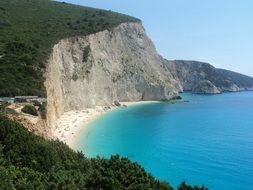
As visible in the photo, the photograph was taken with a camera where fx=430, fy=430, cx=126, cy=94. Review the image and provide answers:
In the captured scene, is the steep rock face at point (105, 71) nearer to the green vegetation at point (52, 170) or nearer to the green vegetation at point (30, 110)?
the green vegetation at point (30, 110)

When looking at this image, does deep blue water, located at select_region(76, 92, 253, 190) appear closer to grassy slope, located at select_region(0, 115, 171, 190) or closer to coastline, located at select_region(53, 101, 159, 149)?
coastline, located at select_region(53, 101, 159, 149)

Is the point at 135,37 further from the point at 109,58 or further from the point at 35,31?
the point at 35,31

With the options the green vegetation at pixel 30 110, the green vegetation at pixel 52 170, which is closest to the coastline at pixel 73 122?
the green vegetation at pixel 30 110

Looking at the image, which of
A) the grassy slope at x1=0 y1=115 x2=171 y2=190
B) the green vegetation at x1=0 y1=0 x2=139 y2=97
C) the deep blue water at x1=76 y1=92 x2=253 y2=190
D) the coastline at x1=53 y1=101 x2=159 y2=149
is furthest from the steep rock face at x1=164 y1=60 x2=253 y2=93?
the grassy slope at x1=0 y1=115 x2=171 y2=190

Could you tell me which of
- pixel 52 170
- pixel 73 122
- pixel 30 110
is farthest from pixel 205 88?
pixel 52 170

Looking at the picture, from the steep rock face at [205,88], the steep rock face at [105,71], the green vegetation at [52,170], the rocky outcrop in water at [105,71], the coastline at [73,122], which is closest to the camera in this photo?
the green vegetation at [52,170]
